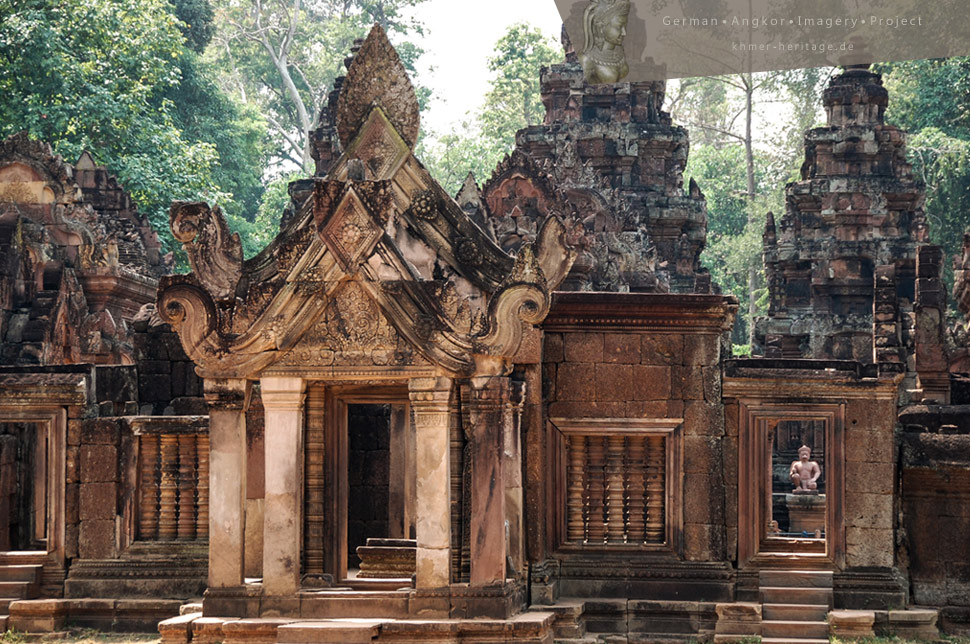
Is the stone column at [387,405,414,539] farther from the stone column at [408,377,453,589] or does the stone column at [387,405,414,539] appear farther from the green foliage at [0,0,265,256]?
the green foliage at [0,0,265,256]

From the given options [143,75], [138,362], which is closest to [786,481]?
[138,362]

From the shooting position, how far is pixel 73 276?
822 inches

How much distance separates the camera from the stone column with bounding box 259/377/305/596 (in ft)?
36.6

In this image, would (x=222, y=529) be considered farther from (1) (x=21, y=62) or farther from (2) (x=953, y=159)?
(2) (x=953, y=159)

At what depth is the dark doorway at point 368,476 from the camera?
14.0 metres

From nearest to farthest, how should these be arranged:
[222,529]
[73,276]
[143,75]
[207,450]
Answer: [222,529] → [207,450] → [73,276] → [143,75]

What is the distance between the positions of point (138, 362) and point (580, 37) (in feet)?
66.0

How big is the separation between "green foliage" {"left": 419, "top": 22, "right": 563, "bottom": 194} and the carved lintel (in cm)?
4411

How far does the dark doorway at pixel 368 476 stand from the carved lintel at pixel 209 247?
2912 mm

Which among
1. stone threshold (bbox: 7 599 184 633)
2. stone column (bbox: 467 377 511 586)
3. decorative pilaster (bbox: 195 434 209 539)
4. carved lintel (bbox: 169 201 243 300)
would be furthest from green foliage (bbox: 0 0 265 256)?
stone column (bbox: 467 377 511 586)

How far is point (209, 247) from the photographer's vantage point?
449 inches

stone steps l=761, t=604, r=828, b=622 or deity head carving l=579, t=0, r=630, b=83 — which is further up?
deity head carving l=579, t=0, r=630, b=83

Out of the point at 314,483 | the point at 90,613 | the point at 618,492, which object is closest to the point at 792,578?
the point at 618,492

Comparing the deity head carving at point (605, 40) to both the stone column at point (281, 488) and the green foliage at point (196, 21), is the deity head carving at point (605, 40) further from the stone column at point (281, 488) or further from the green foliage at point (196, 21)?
the stone column at point (281, 488)
